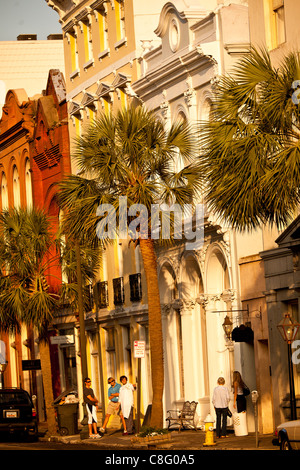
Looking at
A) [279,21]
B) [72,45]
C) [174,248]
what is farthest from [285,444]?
[72,45]

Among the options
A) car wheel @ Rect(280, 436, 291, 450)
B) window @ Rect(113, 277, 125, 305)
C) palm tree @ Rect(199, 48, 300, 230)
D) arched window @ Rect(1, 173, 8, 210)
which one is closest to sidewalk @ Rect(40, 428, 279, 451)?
car wheel @ Rect(280, 436, 291, 450)

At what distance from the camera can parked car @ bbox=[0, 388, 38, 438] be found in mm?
36656

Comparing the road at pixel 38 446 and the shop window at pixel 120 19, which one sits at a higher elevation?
the shop window at pixel 120 19

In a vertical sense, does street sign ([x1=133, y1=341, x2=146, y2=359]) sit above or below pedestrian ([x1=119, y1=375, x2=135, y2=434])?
above

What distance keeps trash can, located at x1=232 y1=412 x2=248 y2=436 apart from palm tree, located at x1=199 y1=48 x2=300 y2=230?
9603 mm

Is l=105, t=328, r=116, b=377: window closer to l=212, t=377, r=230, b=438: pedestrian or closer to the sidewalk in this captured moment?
the sidewalk

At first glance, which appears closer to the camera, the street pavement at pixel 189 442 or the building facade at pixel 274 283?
the street pavement at pixel 189 442

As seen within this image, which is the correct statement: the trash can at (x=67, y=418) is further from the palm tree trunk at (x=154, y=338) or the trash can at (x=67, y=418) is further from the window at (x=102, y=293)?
the palm tree trunk at (x=154, y=338)

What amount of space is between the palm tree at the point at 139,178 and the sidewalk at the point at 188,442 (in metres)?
1.19

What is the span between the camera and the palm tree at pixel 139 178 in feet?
104

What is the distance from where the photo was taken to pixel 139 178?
106 feet

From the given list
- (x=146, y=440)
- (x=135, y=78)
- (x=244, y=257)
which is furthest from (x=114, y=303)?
(x=146, y=440)

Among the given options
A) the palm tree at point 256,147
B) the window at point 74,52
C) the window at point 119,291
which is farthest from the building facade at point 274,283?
the window at point 74,52

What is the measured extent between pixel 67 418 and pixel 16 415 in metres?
3.17
